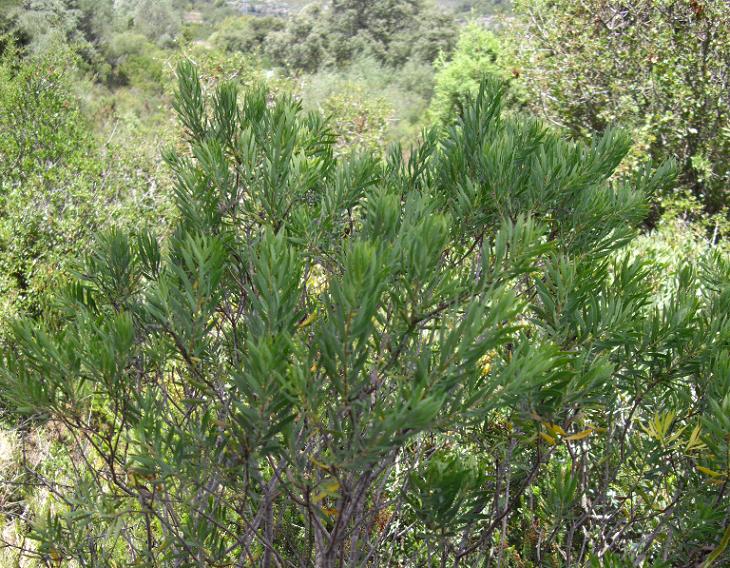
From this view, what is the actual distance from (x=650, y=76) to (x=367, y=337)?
33.6 feet

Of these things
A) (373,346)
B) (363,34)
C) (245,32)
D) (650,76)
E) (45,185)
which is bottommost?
(45,185)

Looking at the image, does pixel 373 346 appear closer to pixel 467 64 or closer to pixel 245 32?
pixel 467 64

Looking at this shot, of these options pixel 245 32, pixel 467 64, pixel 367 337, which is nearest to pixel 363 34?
pixel 245 32

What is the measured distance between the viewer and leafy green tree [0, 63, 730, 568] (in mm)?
984

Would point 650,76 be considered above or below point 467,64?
below

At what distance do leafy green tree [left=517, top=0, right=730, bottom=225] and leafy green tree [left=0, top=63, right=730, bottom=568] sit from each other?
811cm

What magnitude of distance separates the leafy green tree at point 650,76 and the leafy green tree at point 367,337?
8.11 meters

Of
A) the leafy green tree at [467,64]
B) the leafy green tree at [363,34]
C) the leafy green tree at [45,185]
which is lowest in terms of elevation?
the leafy green tree at [45,185]

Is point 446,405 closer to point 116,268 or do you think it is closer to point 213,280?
point 213,280

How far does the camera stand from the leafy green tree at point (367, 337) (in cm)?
98

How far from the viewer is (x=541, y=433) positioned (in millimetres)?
1208

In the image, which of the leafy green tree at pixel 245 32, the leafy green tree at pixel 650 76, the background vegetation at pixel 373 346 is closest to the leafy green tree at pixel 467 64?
the leafy green tree at pixel 650 76

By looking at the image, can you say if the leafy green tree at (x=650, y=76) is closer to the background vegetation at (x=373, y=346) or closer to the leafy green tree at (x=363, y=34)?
the background vegetation at (x=373, y=346)

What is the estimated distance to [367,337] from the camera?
3.11 ft
